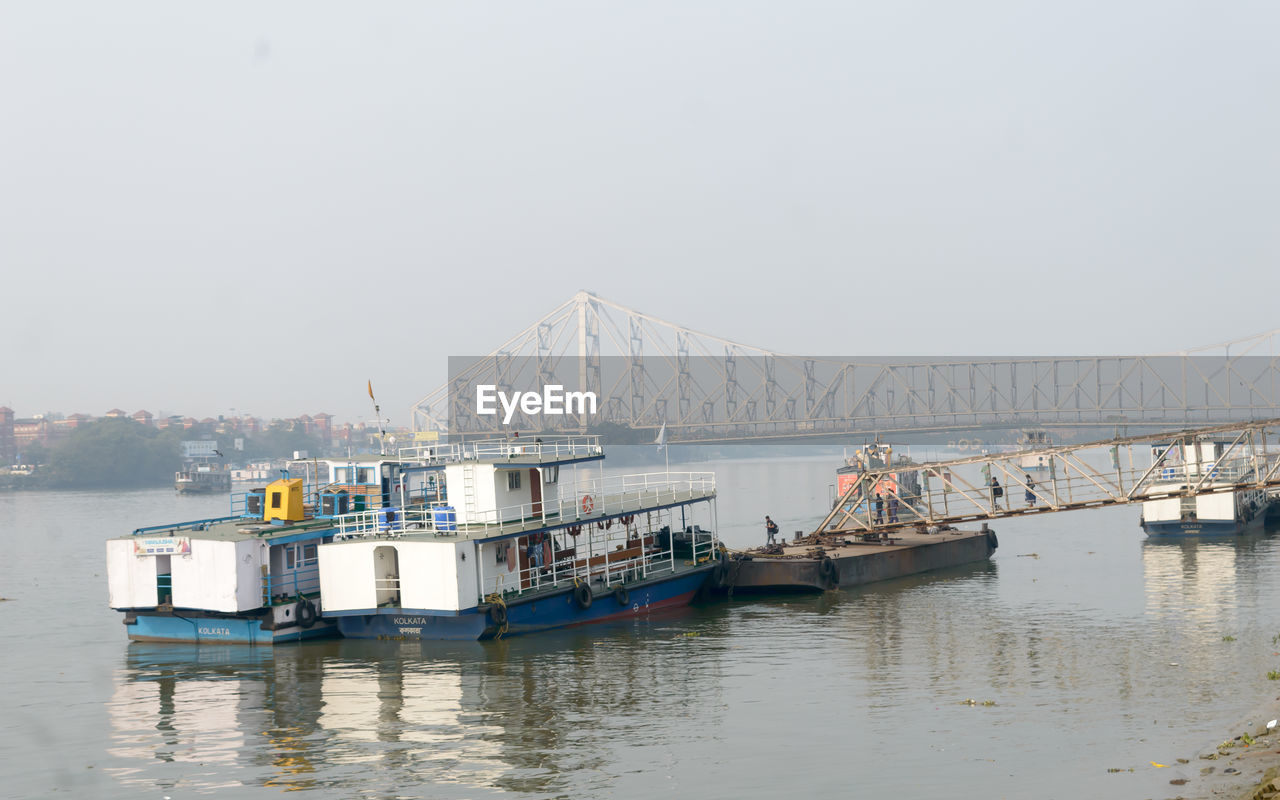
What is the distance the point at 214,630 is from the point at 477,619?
8794 mm

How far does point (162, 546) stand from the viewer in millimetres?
37469

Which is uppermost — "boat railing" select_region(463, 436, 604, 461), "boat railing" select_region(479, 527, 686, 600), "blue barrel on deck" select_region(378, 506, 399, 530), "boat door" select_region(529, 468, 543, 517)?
Answer: "boat railing" select_region(463, 436, 604, 461)

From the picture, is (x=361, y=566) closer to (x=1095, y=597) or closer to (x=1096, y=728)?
(x=1096, y=728)

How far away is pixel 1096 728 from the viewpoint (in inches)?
985

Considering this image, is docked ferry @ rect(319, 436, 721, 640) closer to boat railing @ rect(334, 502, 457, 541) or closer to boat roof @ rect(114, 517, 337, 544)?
boat railing @ rect(334, 502, 457, 541)

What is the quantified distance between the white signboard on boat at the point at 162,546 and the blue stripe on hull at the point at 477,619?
17.7ft

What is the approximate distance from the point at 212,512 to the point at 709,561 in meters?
91.5

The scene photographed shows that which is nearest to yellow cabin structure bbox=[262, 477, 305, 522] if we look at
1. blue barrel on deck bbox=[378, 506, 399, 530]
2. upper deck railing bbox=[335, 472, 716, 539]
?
upper deck railing bbox=[335, 472, 716, 539]

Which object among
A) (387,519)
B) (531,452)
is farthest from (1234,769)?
(387,519)

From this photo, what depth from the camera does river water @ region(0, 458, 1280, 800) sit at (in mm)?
23188

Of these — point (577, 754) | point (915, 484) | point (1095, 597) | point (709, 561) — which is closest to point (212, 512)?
point (915, 484)

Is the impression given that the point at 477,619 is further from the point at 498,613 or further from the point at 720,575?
the point at 720,575

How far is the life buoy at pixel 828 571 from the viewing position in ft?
156

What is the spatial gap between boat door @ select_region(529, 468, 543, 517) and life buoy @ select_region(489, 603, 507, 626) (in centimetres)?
488
